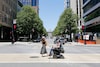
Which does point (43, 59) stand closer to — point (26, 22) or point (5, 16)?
point (26, 22)

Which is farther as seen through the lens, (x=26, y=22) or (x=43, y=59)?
(x=26, y=22)

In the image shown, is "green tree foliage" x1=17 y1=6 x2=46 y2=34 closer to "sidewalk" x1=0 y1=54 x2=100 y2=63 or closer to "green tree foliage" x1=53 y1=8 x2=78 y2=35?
"green tree foliage" x1=53 y1=8 x2=78 y2=35

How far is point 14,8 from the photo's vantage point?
101062mm

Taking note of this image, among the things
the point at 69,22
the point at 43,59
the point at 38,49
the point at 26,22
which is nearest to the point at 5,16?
the point at 26,22

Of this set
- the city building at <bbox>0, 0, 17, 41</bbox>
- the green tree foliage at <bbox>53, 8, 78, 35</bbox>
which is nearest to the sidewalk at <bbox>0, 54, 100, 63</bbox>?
the city building at <bbox>0, 0, 17, 41</bbox>

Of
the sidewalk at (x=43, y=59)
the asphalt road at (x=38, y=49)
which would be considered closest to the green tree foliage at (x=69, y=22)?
the asphalt road at (x=38, y=49)

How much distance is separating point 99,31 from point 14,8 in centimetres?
3879

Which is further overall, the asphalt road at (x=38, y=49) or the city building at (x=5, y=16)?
the city building at (x=5, y=16)

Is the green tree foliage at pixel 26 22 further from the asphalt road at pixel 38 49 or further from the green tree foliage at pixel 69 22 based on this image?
the asphalt road at pixel 38 49

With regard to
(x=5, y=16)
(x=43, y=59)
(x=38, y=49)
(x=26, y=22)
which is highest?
(x=5, y=16)

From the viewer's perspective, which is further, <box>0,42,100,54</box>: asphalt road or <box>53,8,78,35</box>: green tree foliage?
<box>53,8,78,35</box>: green tree foliage
